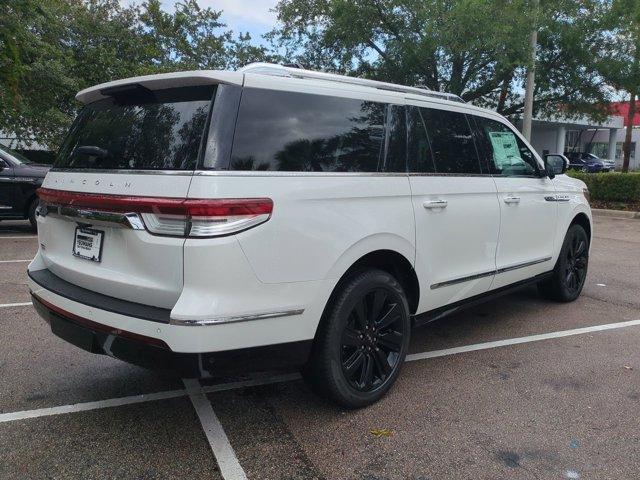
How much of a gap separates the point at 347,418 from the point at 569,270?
356 centimetres

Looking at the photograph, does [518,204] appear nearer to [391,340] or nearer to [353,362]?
[391,340]

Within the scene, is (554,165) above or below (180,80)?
below

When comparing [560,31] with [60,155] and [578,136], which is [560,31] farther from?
[578,136]

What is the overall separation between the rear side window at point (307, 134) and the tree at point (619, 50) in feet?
53.0

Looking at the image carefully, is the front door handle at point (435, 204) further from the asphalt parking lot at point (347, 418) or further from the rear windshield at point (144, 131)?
the rear windshield at point (144, 131)

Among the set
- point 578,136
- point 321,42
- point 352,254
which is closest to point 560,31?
point 321,42

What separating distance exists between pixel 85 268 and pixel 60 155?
91cm

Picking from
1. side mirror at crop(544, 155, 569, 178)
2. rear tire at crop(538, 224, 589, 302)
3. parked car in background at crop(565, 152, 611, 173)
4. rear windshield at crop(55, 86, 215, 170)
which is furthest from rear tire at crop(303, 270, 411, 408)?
parked car in background at crop(565, 152, 611, 173)

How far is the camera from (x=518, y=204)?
4.64m

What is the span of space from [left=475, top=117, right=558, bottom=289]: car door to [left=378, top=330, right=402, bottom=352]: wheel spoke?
4.37ft

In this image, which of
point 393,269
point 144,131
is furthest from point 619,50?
point 144,131

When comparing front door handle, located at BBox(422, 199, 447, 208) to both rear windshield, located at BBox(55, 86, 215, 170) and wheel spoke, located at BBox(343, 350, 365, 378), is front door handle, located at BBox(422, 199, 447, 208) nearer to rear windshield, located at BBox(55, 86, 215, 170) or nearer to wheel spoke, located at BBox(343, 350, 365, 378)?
wheel spoke, located at BBox(343, 350, 365, 378)

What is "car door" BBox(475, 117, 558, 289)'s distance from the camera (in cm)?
448

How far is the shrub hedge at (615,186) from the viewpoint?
15.3 meters
